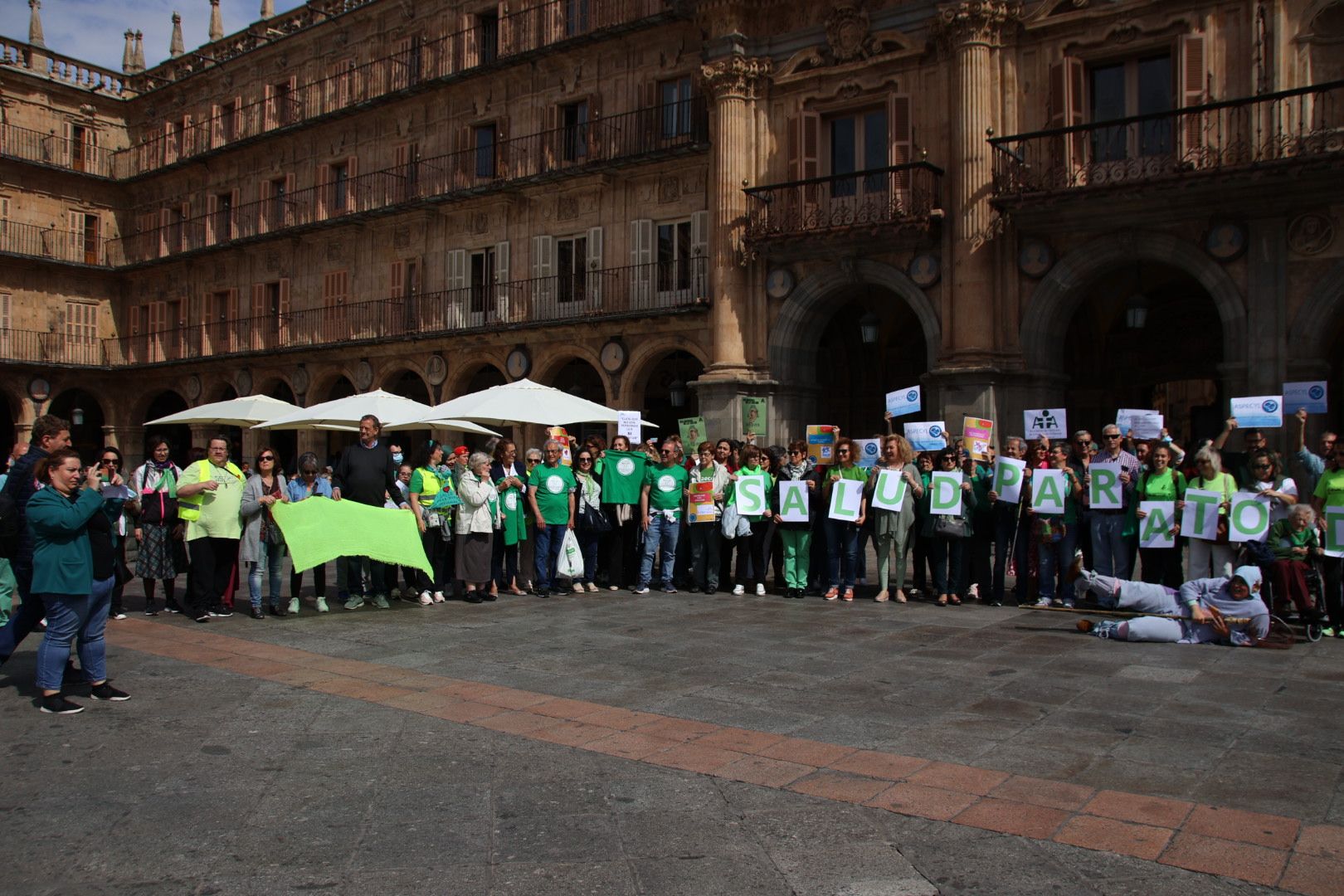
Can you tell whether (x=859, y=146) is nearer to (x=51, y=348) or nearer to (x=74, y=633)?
(x=74, y=633)

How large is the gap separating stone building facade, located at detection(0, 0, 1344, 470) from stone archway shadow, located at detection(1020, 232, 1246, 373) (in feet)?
0.18

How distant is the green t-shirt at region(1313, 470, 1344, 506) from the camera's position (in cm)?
924

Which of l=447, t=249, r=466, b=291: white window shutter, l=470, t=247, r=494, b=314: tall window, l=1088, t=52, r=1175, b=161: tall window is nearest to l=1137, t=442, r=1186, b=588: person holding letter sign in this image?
l=1088, t=52, r=1175, b=161: tall window

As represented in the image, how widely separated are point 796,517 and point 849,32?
39.6ft

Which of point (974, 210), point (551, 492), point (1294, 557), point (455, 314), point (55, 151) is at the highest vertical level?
point (55, 151)

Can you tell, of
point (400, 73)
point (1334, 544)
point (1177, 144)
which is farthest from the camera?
point (400, 73)

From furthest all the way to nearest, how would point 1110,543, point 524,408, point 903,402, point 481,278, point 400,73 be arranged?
point 400,73 → point 481,278 → point 524,408 → point 903,402 → point 1110,543

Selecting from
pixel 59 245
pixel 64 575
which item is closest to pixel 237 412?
pixel 64 575

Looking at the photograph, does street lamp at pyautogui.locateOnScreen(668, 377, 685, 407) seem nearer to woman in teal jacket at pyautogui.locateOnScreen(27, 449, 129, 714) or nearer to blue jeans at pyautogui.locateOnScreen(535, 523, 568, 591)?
blue jeans at pyautogui.locateOnScreen(535, 523, 568, 591)

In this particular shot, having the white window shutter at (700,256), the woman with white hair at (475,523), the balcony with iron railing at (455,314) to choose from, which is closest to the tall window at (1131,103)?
the white window shutter at (700,256)

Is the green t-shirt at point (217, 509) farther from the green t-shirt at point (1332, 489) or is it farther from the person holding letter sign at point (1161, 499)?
the green t-shirt at point (1332, 489)

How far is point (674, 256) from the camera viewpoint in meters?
24.0

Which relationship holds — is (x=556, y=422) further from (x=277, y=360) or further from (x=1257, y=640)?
(x=277, y=360)

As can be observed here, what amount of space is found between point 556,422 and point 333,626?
14.9 ft
